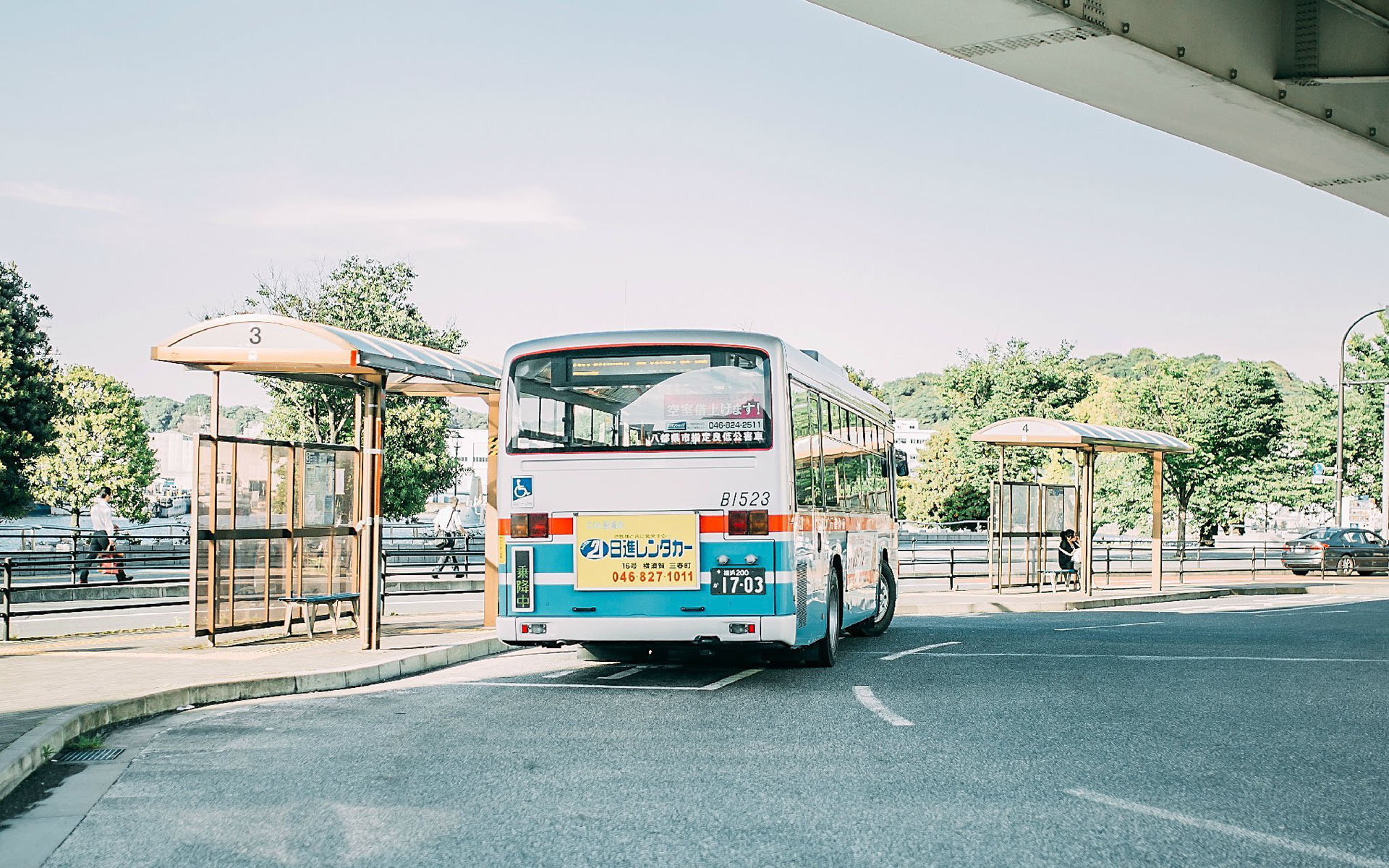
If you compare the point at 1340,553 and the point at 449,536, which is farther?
the point at 1340,553

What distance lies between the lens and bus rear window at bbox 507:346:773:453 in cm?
1187

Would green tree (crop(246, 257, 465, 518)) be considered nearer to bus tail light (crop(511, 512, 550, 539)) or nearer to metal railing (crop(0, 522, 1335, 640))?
metal railing (crop(0, 522, 1335, 640))

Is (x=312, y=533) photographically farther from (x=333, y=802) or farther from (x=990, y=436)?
(x=990, y=436)

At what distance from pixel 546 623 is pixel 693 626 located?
132 centimetres

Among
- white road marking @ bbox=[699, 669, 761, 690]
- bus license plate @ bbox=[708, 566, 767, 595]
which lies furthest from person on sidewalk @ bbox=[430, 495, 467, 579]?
bus license plate @ bbox=[708, 566, 767, 595]

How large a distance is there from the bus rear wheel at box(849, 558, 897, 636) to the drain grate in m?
10.8

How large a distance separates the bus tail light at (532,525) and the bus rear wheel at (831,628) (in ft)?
9.88

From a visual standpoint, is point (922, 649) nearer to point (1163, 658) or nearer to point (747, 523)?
point (1163, 658)

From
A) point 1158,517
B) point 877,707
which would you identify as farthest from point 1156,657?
point 1158,517

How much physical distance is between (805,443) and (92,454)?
57.9 metres

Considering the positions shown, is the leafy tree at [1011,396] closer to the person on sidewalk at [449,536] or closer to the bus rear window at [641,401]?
the person on sidewalk at [449,536]

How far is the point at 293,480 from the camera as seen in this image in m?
14.9

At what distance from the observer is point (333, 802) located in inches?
269

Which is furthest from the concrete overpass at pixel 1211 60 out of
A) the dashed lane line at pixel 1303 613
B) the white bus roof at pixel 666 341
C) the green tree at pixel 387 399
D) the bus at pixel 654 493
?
the green tree at pixel 387 399
